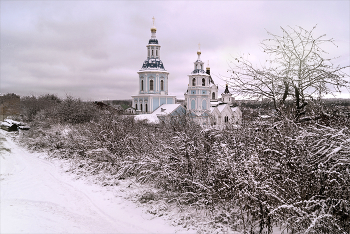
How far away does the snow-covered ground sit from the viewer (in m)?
4.64

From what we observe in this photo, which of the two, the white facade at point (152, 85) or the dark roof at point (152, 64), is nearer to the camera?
the white facade at point (152, 85)

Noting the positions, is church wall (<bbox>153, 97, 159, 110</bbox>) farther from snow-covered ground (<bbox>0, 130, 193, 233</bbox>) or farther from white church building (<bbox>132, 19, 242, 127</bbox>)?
snow-covered ground (<bbox>0, 130, 193, 233</bbox>)

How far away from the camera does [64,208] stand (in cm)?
554

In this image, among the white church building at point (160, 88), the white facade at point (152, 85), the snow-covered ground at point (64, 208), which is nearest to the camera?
the snow-covered ground at point (64, 208)

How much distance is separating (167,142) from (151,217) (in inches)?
98.2

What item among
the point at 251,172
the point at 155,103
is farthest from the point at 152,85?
the point at 251,172

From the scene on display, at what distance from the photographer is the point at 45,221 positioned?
190 inches

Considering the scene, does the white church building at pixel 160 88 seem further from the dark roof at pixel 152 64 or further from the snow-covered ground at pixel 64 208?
the snow-covered ground at pixel 64 208

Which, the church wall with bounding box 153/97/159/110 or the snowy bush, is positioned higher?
the church wall with bounding box 153/97/159/110

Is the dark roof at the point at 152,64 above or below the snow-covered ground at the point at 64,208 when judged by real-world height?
above

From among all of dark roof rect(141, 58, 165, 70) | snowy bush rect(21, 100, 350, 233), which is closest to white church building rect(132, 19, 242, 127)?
dark roof rect(141, 58, 165, 70)

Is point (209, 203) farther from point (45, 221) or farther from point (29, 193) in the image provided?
point (29, 193)

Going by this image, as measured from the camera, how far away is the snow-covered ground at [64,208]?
4.64 m

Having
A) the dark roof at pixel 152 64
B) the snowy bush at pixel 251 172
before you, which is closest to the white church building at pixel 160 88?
the dark roof at pixel 152 64
